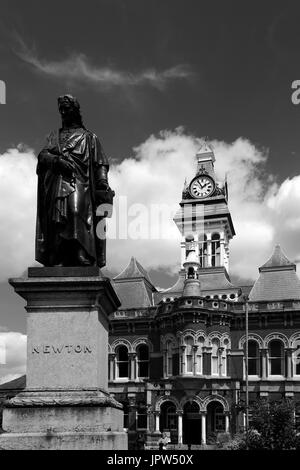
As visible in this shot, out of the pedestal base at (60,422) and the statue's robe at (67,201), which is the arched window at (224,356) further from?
the pedestal base at (60,422)

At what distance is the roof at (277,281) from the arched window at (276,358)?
156 inches

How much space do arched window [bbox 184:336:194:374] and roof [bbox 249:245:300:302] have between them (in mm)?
7455

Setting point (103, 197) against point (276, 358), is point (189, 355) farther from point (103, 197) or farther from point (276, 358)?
point (103, 197)

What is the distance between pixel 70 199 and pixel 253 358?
42869 mm

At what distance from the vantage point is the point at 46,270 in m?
7.44

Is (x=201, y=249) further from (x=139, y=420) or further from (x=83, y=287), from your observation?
(x=83, y=287)

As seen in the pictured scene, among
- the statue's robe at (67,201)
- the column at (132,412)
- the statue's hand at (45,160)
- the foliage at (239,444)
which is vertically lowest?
the column at (132,412)

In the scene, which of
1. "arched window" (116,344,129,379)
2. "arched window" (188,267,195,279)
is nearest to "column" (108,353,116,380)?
"arched window" (116,344,129,379)

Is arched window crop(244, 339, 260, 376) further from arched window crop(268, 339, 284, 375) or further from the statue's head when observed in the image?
the statue's head

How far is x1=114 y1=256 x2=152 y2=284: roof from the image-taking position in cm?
5662

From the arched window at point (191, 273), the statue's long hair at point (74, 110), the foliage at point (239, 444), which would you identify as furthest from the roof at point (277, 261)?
the statue's long hair at point (74, 110)

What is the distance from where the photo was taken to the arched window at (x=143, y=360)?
50062 millimetres

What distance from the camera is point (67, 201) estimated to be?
7.63m
